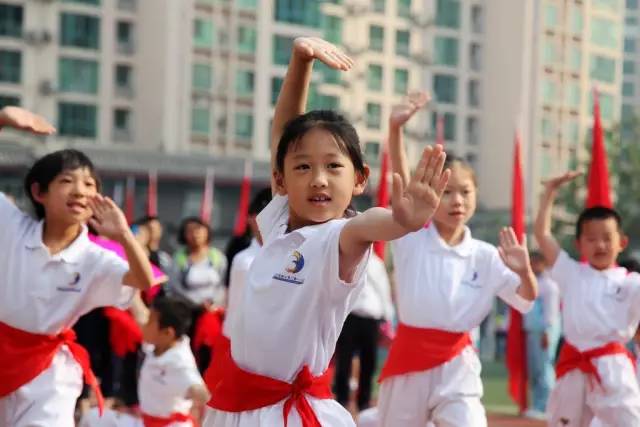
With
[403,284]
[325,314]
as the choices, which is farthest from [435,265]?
[325,314]

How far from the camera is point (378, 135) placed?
68.9 metres

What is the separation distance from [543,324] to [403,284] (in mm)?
8327

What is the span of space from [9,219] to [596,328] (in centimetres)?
378

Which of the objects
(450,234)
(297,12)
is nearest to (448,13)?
(297,12)

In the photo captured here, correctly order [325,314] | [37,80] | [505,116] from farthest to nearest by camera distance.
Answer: [505,116], [37,80], [325,314]

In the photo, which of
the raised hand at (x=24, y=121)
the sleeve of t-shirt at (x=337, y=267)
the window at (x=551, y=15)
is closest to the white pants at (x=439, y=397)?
the raised hand at (x=24, y=121)

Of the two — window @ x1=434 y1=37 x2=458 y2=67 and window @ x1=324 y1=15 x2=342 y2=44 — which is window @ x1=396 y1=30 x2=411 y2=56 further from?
window @ x1=324 y1=15 x2=342 y2=44

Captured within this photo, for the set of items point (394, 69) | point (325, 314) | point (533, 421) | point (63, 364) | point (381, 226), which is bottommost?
point (533, 421)

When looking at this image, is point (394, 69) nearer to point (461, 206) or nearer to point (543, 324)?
point (543, 324)

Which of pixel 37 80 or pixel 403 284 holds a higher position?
pixel 37 80

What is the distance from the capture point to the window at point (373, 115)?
225 feet

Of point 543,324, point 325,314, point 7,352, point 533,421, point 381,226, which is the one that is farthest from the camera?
point 543,324

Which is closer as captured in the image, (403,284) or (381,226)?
(381,226)

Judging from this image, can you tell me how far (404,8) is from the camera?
2815 inches
